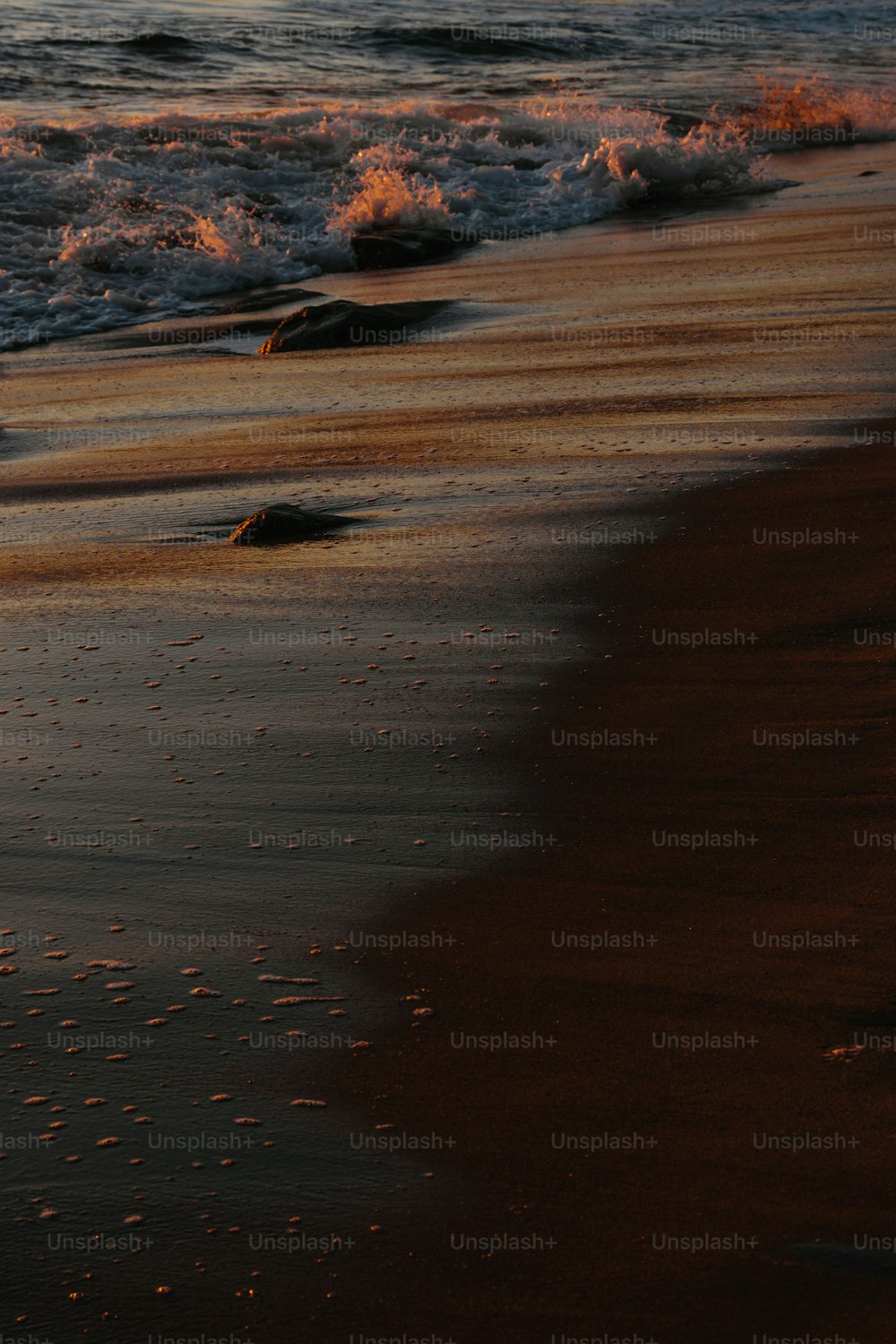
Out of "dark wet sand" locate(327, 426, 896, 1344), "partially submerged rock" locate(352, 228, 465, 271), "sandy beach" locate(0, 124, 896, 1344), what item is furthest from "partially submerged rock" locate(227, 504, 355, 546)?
"partially submerged rock" locate(352, 228, 465, 271)

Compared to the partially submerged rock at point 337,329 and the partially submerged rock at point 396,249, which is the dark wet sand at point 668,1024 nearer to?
the partially submerged rock at point 337,329

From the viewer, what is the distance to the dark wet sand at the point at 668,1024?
104 inches

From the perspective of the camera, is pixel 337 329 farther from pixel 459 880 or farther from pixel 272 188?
pixel 272 188

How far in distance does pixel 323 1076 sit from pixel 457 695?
6.47 ft

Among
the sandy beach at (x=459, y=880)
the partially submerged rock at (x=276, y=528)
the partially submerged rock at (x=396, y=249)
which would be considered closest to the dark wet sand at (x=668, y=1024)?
the sandy beach at (x=459, y=880)

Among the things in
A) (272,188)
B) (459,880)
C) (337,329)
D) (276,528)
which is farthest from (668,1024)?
(272,188)

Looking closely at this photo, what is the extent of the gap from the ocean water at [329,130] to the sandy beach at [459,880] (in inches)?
291

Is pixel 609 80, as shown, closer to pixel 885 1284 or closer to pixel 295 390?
pixel 295 390

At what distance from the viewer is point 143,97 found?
23547mm

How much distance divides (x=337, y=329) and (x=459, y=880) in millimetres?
7690

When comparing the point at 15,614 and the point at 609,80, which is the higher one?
the point at 609,80

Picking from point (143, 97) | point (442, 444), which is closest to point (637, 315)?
point (442, 444)

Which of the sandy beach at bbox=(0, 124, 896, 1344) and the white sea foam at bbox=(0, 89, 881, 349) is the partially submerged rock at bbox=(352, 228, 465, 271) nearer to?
the white sea foam at bbox=(0, 89, 881, 349)

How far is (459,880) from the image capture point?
12.8ft
